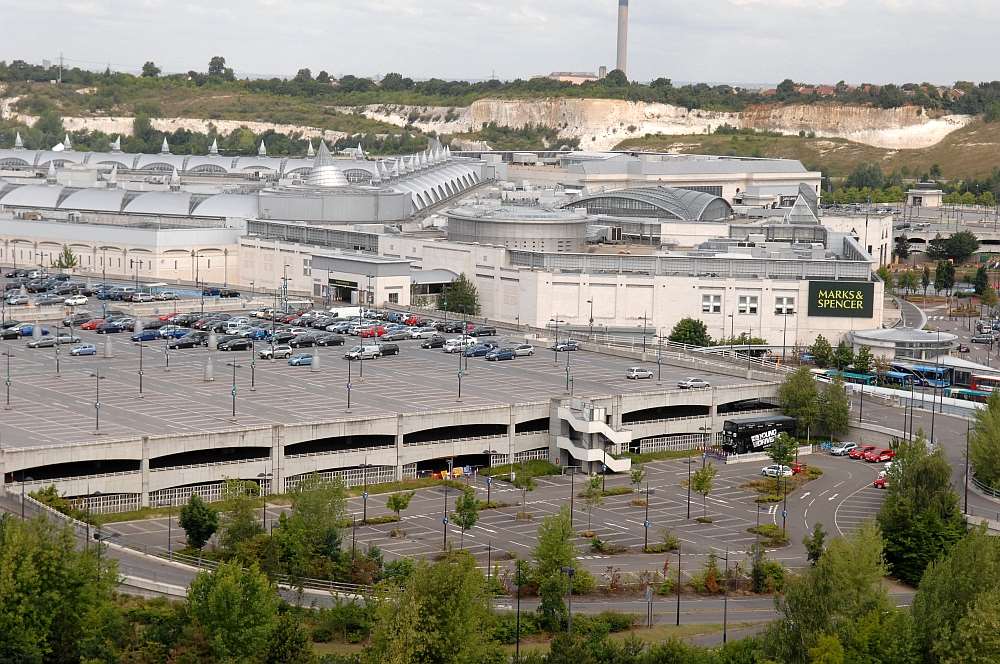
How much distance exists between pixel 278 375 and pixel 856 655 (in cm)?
2565

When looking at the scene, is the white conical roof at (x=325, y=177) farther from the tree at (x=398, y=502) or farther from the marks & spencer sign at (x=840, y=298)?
the tree at (x=398, y=502)

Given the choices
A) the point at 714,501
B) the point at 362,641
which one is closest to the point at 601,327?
the point at 714,501

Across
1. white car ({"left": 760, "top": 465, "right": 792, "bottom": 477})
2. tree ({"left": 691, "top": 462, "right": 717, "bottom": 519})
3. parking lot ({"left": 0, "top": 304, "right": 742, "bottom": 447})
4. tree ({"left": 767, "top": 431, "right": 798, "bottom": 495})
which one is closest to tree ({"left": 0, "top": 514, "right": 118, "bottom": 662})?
parking lot ({"left": 0, "top": 304, "right": 742, "bottom": 447})

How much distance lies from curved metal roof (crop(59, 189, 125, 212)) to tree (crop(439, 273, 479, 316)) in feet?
78.7

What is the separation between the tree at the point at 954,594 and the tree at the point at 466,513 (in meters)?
9.95

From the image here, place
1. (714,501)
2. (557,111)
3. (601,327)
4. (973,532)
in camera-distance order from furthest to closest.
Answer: (557,111)
(601,327)
(714,501)
(973,532)

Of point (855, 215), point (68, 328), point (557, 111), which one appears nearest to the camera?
point (68, 328)

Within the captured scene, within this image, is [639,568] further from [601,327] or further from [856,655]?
[601,327]

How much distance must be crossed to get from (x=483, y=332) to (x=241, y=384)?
13.7m

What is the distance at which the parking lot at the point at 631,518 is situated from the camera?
1511 inches

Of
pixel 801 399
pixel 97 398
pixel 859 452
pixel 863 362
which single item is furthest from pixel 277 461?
pixel 863 362

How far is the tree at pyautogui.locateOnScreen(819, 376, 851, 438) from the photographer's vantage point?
5041cm

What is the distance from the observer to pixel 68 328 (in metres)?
60.8

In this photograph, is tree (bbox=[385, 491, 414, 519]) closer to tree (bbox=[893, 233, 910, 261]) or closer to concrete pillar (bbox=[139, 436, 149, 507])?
concrete pillar (bbox=[139, 436, 149, 507])
